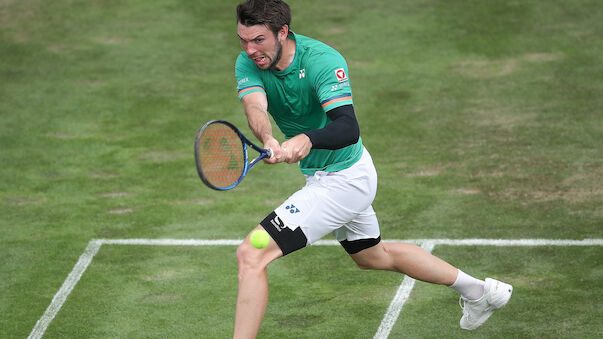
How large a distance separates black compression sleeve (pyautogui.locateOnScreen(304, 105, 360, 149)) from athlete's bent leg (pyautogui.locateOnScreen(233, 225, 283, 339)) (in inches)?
29.6

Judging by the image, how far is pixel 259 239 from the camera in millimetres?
5773

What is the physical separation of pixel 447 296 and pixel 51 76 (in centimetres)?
847

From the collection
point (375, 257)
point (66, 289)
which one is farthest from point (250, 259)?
point (66, 289)

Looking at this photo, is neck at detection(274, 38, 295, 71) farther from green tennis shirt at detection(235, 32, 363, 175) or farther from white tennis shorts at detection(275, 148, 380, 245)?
white tennis shorts at detection(275, 148, 380, 245)

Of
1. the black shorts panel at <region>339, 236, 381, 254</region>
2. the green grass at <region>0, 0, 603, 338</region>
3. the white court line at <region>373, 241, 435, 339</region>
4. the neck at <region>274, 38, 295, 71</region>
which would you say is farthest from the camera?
the green grass at <region>0, 0, 603, 338</region>

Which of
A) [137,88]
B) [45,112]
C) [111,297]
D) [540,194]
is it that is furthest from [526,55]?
[111,297]

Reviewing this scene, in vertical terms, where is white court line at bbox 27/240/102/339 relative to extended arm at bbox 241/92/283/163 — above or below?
below

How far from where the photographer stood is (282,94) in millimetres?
6293

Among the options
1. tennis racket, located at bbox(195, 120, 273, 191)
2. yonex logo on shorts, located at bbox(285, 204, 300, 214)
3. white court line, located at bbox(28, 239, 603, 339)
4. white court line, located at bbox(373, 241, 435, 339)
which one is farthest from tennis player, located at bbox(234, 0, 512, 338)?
white court line, located at bbox(28, 239, 603, 339)

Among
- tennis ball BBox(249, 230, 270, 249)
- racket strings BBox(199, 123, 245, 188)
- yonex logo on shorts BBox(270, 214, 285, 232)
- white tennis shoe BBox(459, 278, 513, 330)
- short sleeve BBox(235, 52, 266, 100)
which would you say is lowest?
white tennis shoe BBox(459, 278, 513, 330)

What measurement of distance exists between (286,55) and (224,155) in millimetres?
847

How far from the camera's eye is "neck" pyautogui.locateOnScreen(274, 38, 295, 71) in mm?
6172

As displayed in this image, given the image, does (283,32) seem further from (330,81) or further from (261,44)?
(330,81)

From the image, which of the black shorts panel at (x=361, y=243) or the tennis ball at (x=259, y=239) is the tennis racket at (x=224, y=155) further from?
the black shorts panel at (x=361, y=243)
